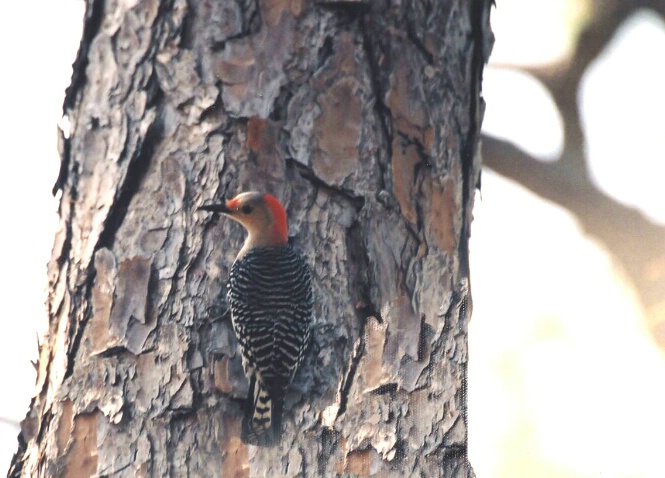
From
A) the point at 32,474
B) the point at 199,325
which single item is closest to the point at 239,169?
the point at 199,325

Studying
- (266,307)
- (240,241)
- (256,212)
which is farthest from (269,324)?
(256,212)

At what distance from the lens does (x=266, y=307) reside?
2.37 metres

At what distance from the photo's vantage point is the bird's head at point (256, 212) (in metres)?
2.09

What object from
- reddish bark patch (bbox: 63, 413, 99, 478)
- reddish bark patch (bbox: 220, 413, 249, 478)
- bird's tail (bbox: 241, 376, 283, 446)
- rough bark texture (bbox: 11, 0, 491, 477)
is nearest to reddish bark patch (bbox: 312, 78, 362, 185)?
rough bark texture (bbox: 11, 0, 491, 477)

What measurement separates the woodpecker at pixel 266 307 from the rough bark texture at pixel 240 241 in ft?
0.14

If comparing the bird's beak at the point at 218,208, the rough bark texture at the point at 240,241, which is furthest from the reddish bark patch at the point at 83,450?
the bird's beak at the point at 218,208

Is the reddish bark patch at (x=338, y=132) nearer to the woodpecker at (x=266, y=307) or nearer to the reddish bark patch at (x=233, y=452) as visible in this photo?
the woodpecker at (x=266, y=307)

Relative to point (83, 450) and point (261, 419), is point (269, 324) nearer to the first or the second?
point (261, 419)

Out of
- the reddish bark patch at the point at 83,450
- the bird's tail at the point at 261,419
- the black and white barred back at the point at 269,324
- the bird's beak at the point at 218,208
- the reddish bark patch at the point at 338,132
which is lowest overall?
the reddish bark patch at the point at 83,450

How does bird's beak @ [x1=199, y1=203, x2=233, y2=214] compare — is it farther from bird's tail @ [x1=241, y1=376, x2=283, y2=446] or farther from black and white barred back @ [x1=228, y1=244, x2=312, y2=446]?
bird's tail @ [x1=241, y1=376, x2=283, y2=446]

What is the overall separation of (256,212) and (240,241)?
0.25m

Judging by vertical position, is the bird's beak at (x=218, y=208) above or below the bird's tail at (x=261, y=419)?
above

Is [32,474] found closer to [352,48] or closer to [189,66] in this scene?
[189,66]

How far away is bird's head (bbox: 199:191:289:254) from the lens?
2092 millimetres
